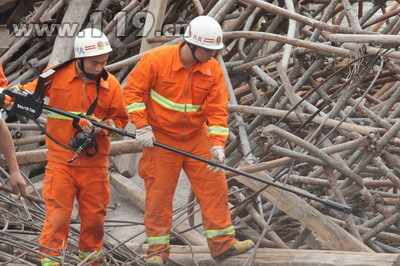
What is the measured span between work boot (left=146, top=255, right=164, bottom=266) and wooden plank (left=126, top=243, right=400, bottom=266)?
0.31m

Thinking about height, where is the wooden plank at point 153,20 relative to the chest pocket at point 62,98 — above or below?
below

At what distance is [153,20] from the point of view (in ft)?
31.6

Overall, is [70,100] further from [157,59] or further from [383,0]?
[383,0]

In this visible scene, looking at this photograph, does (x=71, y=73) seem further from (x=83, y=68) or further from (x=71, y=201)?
(x=71, y=201)

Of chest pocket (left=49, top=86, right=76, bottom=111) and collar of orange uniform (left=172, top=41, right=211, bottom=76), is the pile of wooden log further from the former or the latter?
chest pocket (left=49, top=86, right=76, bottom=111)

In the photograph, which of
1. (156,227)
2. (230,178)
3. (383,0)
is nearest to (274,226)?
(230,178)

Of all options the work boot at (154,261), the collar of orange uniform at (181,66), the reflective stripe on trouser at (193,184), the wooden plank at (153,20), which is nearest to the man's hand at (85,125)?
the reflective stripe on trouser at (193,184)

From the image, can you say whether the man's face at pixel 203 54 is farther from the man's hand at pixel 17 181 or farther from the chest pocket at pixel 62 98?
the man's hand at pixel 17 181

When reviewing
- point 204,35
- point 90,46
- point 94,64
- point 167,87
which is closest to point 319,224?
point 167,87

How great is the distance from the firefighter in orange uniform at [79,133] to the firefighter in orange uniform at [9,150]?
336 mm

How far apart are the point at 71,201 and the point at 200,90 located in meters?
1.27

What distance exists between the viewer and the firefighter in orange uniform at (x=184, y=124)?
6.18 metres

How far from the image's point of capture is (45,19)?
1034cm

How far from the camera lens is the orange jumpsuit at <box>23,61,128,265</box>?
607 cm
